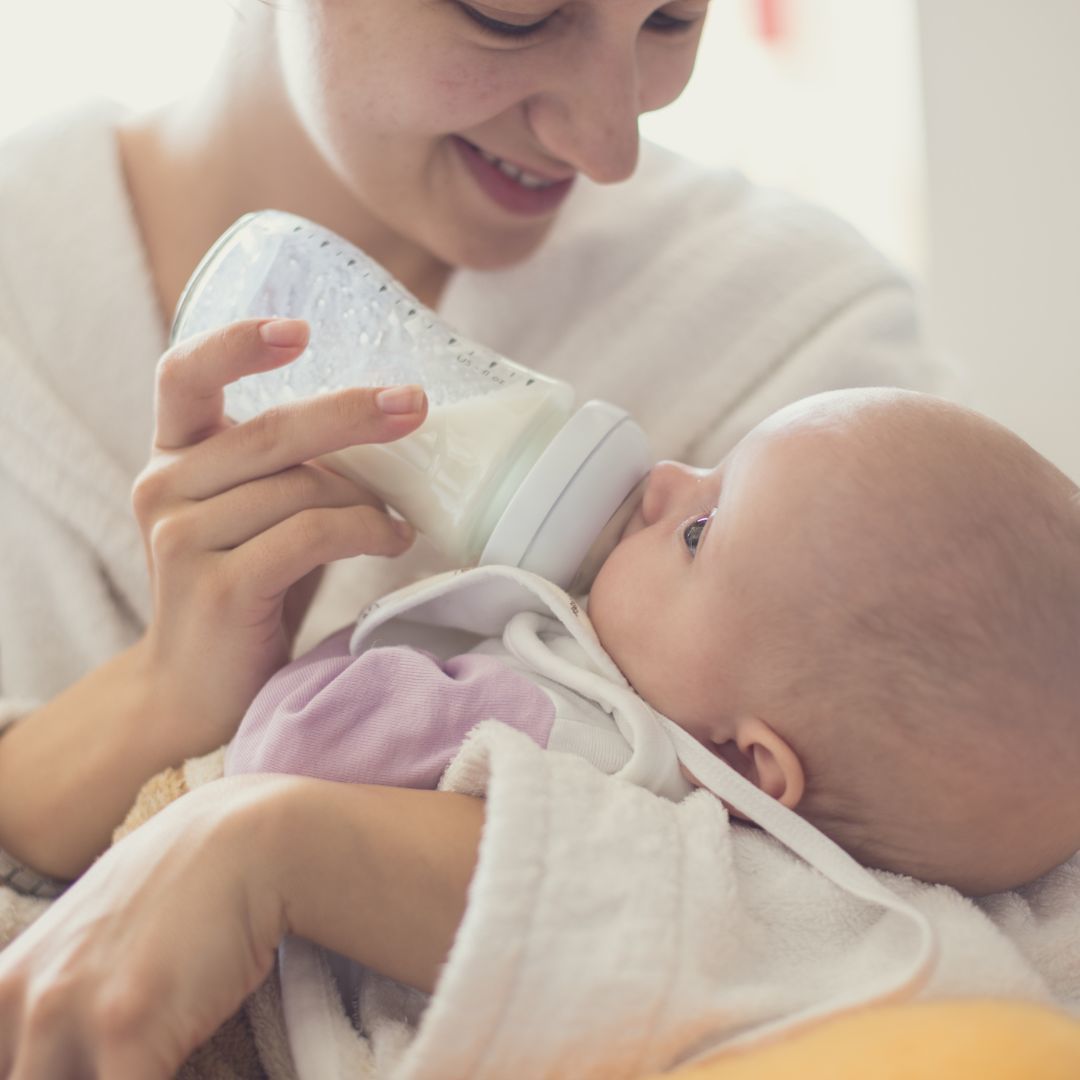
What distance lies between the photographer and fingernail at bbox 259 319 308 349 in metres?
0.82

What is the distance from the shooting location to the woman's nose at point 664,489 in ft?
2.91

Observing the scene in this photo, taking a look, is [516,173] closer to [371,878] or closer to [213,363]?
[213,363]

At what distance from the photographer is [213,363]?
84cm

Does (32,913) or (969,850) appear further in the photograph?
(32,913)

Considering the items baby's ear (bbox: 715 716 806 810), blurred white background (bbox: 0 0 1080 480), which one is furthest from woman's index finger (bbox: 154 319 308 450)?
blurred white background (bbox: 0 0 1080 480)

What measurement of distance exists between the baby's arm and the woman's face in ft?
1.54

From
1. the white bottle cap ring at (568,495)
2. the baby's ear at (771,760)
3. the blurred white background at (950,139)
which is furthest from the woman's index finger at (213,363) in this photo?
the blurred white background at (950,139)

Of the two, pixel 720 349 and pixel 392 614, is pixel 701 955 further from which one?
pixel 720 349

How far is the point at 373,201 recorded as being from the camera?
3.76ft

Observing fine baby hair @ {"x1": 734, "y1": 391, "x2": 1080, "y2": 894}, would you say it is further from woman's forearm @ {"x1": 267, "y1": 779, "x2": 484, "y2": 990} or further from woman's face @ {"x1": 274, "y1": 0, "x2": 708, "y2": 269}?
woman's face @ {"x1": 274, "y1": 0, "x2": 708, "y2": 269}

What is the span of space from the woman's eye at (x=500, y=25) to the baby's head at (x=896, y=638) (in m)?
0.38

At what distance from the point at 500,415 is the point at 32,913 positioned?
496 mm

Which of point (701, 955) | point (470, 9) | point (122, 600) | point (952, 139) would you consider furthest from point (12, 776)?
point (952, 139)

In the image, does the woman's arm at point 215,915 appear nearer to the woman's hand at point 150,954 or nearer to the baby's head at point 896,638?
the woman's hand at point 150,954
